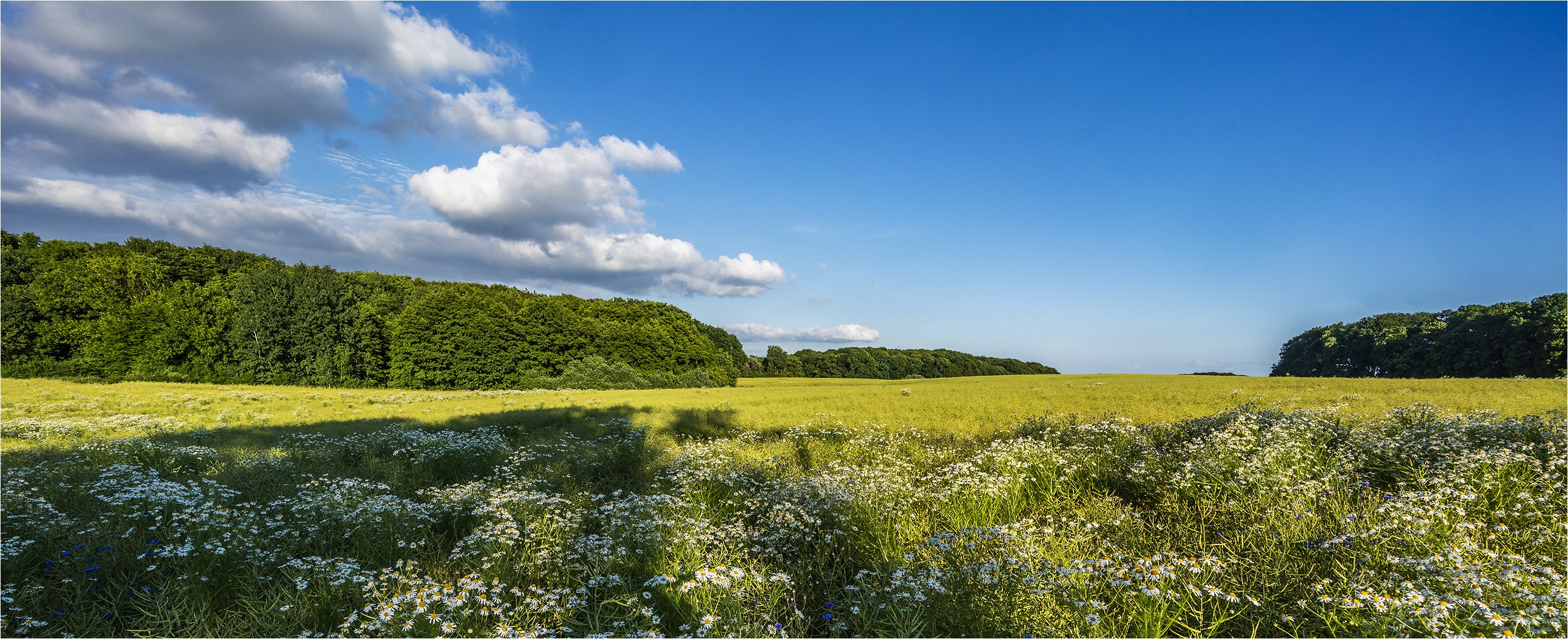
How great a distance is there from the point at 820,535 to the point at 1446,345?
198 feet

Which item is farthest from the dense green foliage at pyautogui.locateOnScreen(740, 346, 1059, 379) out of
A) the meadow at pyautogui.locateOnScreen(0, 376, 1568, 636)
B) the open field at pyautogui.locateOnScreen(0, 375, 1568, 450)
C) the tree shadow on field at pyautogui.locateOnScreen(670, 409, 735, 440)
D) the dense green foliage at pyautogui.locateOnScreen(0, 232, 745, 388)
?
the meadow at pyautogui.locateOnScreen(0, 376, 1568, 636)

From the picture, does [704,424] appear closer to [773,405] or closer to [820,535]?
[773,405]

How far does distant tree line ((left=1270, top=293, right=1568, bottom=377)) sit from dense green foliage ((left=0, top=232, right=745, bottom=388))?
6166 cm

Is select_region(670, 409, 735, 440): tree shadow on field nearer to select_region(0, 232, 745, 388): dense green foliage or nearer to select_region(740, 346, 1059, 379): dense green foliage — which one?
select_region(0, 232, 745, 388): dense green foliage

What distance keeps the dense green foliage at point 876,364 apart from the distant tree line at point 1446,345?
3855 centimetres

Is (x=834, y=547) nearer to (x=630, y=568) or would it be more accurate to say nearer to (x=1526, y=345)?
(x=630, y=568)

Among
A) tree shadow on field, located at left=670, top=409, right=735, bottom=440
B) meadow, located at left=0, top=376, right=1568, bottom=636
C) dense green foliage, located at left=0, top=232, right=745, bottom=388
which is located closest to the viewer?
meadow, located at left=0, top=376, right=1568, bottom=636

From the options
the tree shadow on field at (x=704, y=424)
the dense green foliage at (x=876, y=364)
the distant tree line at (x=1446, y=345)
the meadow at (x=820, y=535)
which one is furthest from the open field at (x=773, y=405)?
the dense green foliage at (x=876, y=364)

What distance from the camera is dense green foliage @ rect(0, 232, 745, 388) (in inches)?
1686

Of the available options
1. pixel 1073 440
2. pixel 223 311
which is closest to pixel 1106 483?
pixel 1073 440

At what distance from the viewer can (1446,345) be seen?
42000 millimetres

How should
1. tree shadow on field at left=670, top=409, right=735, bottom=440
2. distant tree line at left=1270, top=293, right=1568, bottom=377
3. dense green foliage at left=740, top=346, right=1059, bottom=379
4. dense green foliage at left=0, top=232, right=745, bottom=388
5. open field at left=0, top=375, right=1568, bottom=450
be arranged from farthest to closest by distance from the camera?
dense green foliage at left=740, top=346, right=1059, bottom=379 → dense green foliage at left=0, top=232, right=745, bottom=388 → distant tree line at left=1270, top=293, right=1568, bottom=377 → tree shadow on field at left=670, top=409, right=735, bottom=440 → open field at left=0, top=375, right=1568, bottom=450

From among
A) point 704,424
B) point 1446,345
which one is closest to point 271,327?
point 704,424

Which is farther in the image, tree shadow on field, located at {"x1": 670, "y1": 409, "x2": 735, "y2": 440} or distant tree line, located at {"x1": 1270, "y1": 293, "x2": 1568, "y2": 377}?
distant tree line, located at {"x1": 1270, "y1": 293, "x2": 1568, "y2": 377}
